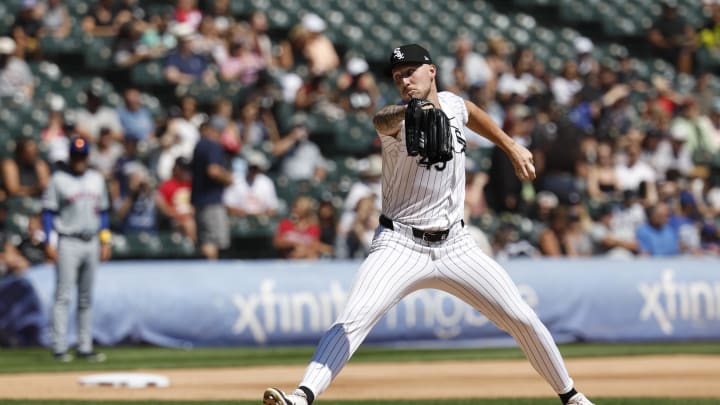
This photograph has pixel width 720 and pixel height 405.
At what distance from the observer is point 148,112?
15359 mm

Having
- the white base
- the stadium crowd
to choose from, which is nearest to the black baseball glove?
the white base

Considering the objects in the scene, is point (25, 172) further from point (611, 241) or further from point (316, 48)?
point (611, 241)

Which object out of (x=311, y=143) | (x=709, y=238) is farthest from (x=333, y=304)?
(x=709, y=238)

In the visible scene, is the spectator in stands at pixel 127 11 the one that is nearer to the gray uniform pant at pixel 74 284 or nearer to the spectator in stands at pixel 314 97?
the spectator in stands at pixel 314 97

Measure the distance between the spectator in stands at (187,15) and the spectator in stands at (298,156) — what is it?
85.3 inches

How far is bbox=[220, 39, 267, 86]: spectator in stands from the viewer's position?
16422 mm

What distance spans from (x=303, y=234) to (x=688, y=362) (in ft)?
14.6

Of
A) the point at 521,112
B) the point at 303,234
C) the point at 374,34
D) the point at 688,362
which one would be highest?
the point at 374,34

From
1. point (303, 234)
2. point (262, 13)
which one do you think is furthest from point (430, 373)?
point (262, 13)

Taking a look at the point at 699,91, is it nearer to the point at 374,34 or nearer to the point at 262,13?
the point at 374,34

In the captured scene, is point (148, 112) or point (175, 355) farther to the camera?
point (148, 112)

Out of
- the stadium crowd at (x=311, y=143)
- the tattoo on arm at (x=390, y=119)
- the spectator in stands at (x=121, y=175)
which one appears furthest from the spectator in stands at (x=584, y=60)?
the tattoo on arm at (x=390, y=119)

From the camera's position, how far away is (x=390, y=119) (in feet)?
19.0

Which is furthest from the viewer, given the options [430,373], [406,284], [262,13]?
[262,13]
